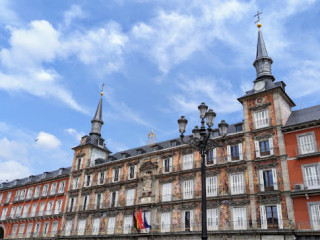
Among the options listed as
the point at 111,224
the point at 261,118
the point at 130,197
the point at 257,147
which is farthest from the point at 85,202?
the point at 261,118

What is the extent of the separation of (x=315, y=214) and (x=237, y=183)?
23.8 feet

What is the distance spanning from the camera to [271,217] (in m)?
26.0

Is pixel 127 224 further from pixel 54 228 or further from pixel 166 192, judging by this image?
pixel 54 228

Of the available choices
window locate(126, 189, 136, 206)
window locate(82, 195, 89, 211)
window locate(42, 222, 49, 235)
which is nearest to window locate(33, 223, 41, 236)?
window locate(42, 222, 49, 235)

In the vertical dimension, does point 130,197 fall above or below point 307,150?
below

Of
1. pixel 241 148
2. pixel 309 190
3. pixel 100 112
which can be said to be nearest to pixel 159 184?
pixel 241 148

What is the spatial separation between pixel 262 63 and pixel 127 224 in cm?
2465

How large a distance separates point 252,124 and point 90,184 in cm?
2427

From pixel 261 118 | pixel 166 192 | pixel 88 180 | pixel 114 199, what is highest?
pixel 261 118

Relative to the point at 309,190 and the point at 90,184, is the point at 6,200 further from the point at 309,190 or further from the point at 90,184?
the point at 309,190

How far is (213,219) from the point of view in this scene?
2923 cm

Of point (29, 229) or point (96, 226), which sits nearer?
point (96, 226)

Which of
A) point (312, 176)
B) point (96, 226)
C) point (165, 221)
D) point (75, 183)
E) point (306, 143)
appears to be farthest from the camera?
point (75, 183)

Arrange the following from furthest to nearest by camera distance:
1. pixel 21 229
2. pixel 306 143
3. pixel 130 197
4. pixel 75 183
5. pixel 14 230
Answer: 1. pixel 14 230
2. pixel 21 229
3. pixel 75 183
4. pixel 130 197
5. pixel 306 143
